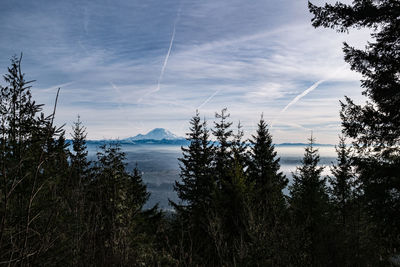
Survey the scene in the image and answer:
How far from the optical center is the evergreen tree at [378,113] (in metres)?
8.21

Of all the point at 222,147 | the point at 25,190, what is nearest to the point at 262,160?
the point at 222,147

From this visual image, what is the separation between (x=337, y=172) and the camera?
2325cm

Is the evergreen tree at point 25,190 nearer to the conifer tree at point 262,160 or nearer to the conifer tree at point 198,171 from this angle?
the conifer tree at point 198,171

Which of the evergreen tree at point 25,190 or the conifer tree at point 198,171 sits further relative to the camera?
the conifer tree at point 198,171

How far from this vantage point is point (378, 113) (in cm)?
909

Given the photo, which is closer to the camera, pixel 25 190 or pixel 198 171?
pixel 25 190

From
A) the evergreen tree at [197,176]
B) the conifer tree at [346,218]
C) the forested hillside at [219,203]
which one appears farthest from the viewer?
the evergreen tree at [197,176]

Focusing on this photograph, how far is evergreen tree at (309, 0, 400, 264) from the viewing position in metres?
8.21

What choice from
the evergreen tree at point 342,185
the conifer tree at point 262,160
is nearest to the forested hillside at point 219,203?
the conifer tree at point 262,160

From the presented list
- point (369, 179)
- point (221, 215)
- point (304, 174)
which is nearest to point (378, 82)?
point (369, 179)

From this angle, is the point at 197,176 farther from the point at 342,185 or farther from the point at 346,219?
the point at 342,185

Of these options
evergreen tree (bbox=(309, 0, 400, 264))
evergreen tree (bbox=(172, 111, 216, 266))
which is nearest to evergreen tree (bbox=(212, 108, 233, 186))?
evergreen tree (bbox=(172, 111, 216, 266))

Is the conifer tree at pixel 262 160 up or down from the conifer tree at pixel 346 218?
up

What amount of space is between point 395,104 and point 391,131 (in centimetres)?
110
